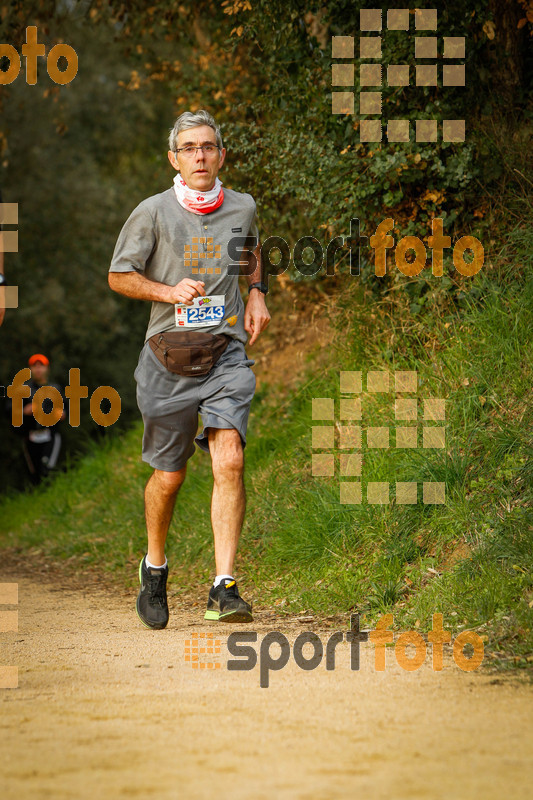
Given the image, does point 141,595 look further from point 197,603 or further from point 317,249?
point 317,249

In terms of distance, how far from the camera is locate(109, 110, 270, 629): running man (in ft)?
15.8

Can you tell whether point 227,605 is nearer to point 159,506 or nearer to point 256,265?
point 159,506

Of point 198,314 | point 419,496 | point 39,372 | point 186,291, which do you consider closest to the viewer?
point 186,291

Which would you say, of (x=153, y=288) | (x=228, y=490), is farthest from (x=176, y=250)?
(x=228, y=490)

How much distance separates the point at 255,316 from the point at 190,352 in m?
0.39

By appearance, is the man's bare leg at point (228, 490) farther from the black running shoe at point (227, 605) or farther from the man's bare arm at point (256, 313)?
the man's bare arm at point (256, 313)

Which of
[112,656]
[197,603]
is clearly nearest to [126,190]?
[197,603]

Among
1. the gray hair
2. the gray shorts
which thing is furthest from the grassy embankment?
the gray hair

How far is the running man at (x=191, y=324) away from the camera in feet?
15.8

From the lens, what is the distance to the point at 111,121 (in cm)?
2103

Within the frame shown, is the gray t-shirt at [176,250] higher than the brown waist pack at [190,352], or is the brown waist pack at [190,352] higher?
the gray t-shirt at [176,250]

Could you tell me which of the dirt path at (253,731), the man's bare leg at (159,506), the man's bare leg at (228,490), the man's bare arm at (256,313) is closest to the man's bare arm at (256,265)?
the man's bare arm at (256,313)

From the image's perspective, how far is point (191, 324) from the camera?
489 cm

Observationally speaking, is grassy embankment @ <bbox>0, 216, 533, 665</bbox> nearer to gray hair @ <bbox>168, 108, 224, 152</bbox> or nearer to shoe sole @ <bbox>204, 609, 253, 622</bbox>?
shoe sole @ <bbox>204, 609, 253, 622</bbox>
